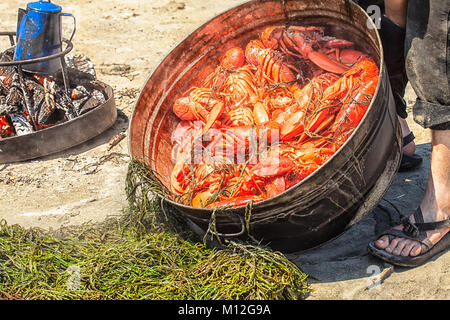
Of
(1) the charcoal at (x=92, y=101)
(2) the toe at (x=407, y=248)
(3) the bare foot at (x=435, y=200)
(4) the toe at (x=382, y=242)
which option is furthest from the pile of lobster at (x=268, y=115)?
(1) the charcoal at (x=92, y=101)

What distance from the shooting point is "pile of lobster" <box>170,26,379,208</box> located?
10.3ft

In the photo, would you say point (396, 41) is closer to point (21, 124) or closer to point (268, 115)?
point (268, 115)

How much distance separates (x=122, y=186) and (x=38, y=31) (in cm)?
177

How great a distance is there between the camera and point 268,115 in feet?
11.8

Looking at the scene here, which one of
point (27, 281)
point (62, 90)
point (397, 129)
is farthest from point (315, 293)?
point (62, 90)

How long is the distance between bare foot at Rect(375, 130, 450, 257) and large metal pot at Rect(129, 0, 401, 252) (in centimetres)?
29

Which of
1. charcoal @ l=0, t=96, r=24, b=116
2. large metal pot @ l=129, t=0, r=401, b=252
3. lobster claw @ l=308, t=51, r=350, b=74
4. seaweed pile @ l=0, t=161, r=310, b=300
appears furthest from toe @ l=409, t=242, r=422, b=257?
charcoal @ l=0, t=96, r=24, b=116

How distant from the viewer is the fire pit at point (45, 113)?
4473mm

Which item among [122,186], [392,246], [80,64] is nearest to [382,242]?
[392,246]

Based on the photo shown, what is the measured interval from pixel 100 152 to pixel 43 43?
1189mm

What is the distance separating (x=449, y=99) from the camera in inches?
115

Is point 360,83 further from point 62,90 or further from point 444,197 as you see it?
point 62,90

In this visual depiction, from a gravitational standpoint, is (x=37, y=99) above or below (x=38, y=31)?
below

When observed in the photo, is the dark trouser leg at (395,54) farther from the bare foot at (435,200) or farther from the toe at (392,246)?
the toe at (392,246)
